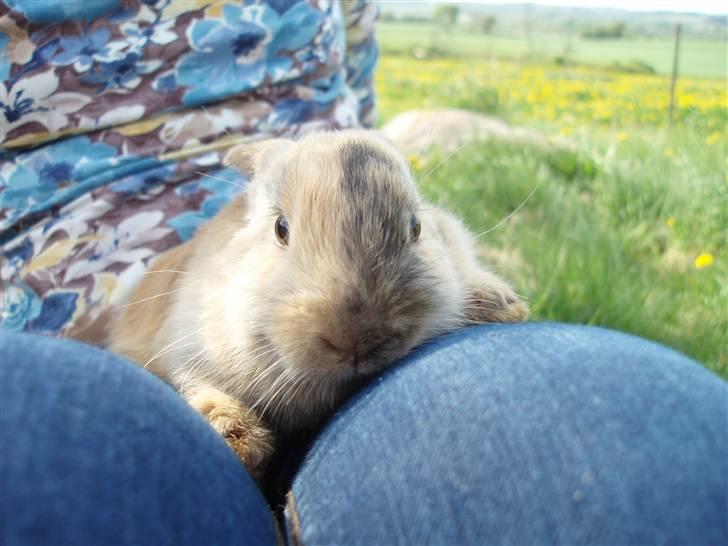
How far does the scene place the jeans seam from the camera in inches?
45.5

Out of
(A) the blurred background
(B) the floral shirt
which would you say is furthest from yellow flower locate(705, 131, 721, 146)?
(B) the floral shirt

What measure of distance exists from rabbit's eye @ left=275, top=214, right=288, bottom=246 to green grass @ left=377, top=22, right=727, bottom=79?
1.89 meters

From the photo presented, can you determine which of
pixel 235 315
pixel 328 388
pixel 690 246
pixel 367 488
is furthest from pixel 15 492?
pixel 690 246

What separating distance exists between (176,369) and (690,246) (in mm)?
2036

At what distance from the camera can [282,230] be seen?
1.74 meters

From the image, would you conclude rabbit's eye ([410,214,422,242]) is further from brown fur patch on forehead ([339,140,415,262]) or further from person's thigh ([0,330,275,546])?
person's thigh ([0,330,275,546])

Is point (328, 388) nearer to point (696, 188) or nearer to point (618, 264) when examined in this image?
point (618, 264)

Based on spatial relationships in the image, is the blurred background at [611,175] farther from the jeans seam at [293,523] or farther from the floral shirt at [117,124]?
the jeans seam at [293,523]

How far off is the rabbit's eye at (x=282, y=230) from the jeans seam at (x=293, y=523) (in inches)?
26.8

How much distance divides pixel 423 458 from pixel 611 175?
245cm

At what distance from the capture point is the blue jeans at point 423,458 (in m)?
0.93

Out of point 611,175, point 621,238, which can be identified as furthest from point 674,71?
point 621,238

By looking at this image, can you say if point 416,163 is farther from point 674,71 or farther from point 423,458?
point 423,458

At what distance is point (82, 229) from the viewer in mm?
2363
